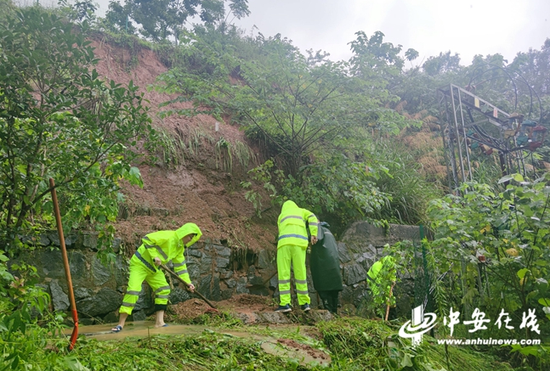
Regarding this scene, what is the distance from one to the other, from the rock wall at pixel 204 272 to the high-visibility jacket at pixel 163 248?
2.68 feet

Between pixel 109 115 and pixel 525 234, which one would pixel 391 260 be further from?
pixel 109 115

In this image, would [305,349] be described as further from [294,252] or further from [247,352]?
[294,252]

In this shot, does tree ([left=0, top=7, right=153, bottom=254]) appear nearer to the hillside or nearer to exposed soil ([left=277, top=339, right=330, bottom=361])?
exposed soil ([left=277, top=339, right=330, bottom=361])

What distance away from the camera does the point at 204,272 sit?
6422 mm

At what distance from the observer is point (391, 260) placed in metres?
5.27

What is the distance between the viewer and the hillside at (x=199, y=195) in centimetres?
666

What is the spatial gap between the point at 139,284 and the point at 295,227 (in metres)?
2.33

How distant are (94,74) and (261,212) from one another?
18.6ft

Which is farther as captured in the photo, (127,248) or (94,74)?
(127,248)

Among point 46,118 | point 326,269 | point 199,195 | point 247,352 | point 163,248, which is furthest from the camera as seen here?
point 199,195

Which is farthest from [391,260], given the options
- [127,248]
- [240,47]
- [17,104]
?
[240,47]

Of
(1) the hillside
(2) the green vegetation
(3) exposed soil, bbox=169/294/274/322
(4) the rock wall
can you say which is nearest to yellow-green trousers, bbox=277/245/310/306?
(3) exposed soil, bbox=169/294/274/322

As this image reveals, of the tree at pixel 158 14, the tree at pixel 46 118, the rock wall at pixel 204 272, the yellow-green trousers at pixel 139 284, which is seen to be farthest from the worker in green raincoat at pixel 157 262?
the tree at pixel 158 14

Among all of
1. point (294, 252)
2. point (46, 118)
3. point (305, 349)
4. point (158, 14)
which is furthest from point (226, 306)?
point (158, 14)
